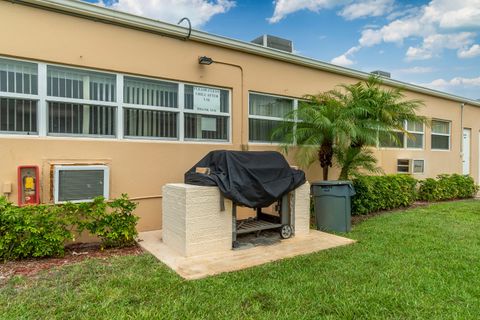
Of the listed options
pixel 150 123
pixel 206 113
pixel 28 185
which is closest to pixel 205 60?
pixel 206 113

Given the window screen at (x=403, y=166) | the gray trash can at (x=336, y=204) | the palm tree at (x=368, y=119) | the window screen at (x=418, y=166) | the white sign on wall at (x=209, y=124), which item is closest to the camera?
the gray trash can at (x=336, y=204)

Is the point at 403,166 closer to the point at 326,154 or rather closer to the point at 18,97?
the point at 326,154

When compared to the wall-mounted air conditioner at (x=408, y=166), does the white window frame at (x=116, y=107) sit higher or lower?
higher

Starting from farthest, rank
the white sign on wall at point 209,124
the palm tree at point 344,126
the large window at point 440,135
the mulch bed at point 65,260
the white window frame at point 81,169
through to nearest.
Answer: the large window at point 440,135, the palm tree at point 344,126, the white sign on wall at point 209,124, the white window frame at point 81,169, the mulch bed at point 65,260

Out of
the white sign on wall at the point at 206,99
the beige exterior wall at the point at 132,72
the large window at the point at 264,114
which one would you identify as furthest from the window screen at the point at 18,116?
the large window at the point at 264,114

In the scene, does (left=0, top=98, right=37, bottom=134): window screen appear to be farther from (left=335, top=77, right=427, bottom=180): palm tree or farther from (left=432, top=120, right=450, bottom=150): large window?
(left=432, top=120, right=450, bottom=150): large window

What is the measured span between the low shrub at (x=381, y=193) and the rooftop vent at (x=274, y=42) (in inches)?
143

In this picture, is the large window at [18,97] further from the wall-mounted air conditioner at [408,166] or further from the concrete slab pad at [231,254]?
the wall-mounted air conditioner at [408,166]

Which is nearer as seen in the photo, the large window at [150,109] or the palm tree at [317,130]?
the large window at [150,109]

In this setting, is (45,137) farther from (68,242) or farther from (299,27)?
(299,27)

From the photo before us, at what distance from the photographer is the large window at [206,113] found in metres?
6.04

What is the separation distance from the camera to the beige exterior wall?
14.7ft

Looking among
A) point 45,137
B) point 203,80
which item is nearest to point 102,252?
point 45,137

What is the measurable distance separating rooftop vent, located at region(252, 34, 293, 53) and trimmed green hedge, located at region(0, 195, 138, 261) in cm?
490
